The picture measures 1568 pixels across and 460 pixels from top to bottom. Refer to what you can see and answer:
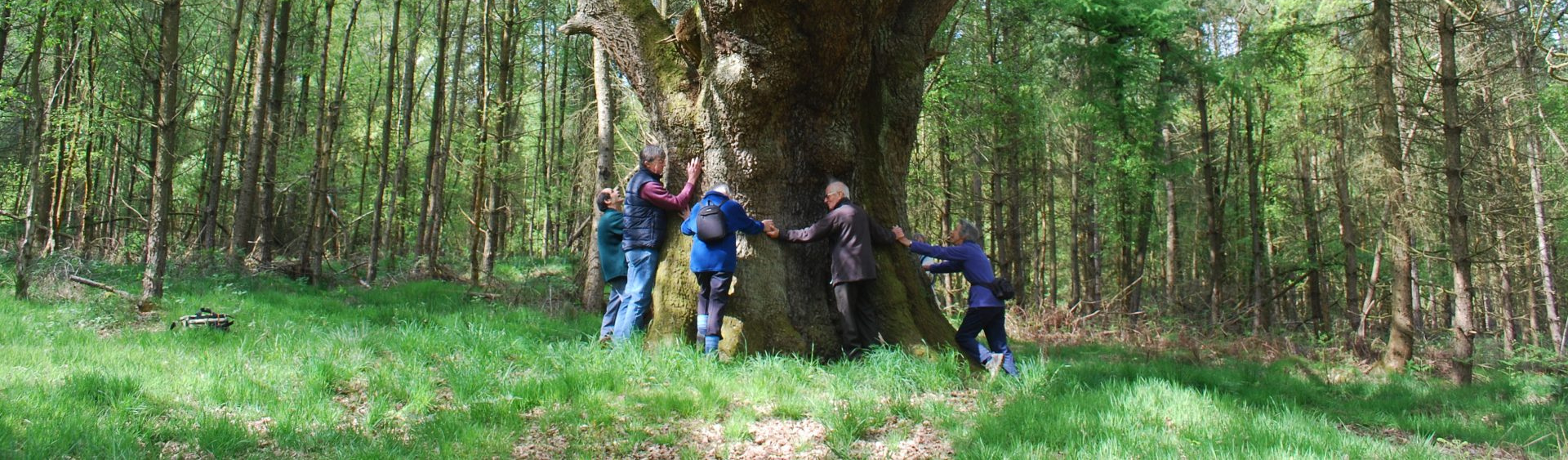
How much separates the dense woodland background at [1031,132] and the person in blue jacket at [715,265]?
8.50 feet

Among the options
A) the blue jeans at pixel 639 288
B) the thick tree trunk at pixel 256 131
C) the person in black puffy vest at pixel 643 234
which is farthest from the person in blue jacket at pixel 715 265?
the thick tree trunk at pixel 256 131

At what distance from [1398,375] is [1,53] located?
1711 cm

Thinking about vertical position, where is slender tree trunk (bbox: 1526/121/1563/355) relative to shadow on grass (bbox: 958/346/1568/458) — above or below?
above

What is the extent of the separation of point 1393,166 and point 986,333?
6.92 meters

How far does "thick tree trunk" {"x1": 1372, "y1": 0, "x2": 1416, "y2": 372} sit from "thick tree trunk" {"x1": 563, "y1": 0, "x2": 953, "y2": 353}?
6634 mm

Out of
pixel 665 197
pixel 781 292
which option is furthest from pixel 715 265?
pixel 665 197

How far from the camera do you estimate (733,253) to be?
19.8 feet

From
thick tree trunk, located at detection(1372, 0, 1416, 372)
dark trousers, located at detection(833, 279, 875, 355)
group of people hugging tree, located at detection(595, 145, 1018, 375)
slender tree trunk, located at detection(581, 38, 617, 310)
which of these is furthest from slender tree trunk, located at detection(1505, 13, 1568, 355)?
slender tree trunk, located at detection(581, 38, 617, 310)

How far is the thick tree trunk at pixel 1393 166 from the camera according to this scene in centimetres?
999

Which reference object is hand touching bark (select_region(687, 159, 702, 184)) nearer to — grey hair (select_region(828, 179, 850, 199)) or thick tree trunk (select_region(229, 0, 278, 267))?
grey hair (select_region(828, 179, 850, 199))

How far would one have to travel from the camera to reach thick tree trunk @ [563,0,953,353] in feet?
19.6

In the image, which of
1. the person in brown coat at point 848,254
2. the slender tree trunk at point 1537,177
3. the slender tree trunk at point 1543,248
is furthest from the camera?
the slender tree trunk at point 1543,248

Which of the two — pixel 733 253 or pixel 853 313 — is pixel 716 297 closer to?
pixel 733 253

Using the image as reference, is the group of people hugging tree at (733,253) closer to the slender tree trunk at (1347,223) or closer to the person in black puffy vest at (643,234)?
the person in black puffy vest at (643,234)
